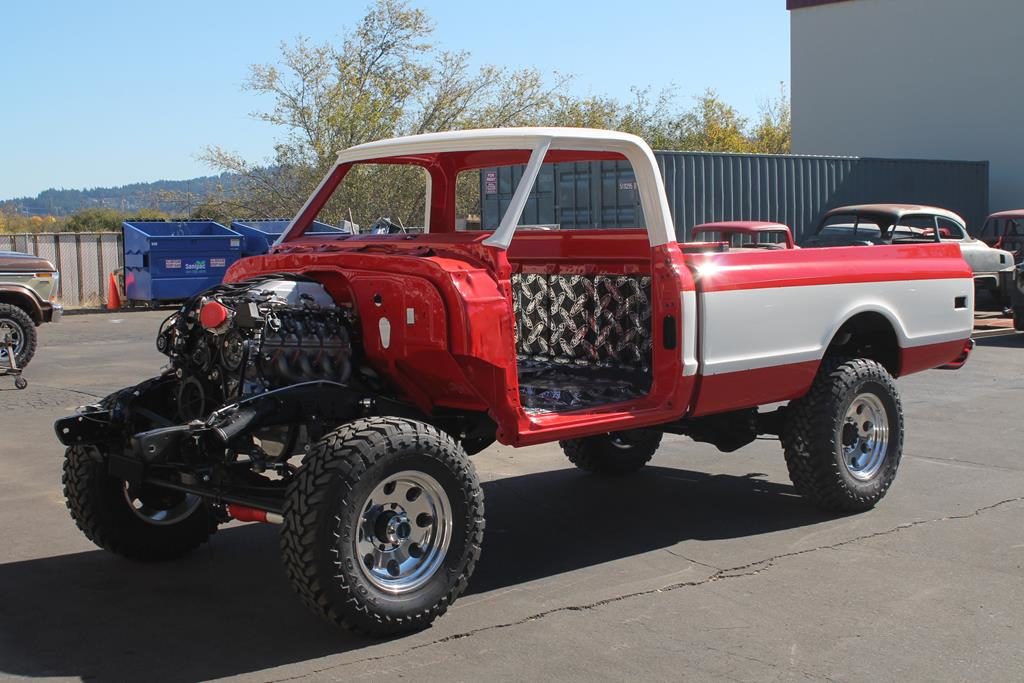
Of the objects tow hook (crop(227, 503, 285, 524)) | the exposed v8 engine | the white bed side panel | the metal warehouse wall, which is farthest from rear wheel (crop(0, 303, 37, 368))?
the white bed side panel

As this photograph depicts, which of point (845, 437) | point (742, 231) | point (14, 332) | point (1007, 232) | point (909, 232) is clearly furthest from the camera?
point (1007, 232)

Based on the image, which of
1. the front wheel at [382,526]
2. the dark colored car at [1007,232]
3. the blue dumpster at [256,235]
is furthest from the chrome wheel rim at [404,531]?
the blue dumpster at [256,235]

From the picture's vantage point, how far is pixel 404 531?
4.83m

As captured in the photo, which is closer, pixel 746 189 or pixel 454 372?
A: pixel 454 372

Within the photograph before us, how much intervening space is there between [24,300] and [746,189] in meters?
13.0

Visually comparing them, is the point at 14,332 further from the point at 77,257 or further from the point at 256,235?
the point at 77,257

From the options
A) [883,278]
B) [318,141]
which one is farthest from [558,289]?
[318,141]

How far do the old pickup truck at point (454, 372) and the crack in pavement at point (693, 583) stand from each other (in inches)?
5.9

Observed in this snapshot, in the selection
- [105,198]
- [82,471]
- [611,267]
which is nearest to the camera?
[82,471]

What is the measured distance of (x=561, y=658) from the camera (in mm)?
4508

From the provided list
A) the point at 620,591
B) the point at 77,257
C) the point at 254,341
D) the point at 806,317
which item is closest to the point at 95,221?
the point at 77,257

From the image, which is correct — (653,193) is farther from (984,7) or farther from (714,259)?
(984,7)

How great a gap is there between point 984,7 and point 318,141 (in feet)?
54.0

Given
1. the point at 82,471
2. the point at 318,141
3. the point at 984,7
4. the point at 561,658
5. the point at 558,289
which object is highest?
the point at 984,7
